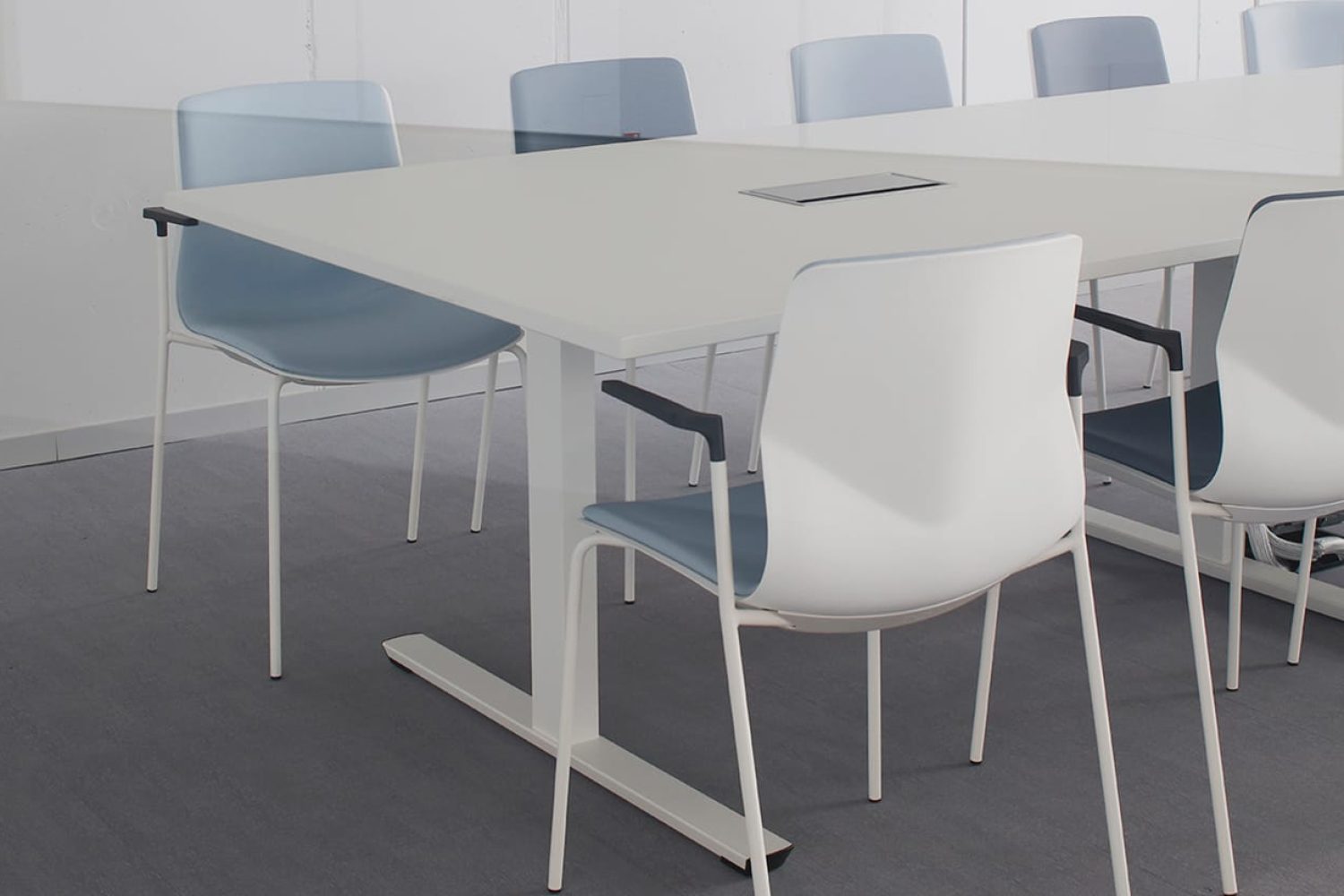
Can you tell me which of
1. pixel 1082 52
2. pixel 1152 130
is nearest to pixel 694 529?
pixel 1152 130

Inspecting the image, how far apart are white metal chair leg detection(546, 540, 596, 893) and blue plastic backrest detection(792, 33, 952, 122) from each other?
1.99m

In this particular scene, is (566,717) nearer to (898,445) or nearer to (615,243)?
(898,445)

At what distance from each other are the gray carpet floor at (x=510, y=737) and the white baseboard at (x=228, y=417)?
0.39 metres

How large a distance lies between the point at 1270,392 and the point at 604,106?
182 cm

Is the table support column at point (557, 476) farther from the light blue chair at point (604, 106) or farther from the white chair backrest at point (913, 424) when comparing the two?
the light blue chair at point (604, 106)

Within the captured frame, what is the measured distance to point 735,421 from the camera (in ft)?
14.3

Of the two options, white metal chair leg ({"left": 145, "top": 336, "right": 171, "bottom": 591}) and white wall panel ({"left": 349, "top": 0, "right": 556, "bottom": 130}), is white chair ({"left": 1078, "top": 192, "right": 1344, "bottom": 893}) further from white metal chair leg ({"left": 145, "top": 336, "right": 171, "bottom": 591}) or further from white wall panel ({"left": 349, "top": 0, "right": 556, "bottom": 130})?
white wall panel ({"left": 349, "top": 0, "right": 556, "bottom": 130})

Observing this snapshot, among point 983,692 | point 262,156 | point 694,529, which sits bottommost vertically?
point 983,692

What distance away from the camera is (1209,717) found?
2.26 metres

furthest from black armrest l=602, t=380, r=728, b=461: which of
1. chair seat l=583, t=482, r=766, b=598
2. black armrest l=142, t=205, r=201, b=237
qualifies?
black armrest l=142, t=205, r=201, b=237

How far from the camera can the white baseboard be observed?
403cm

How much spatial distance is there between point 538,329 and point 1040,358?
0.58 meters

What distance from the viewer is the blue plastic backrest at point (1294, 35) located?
348 centimetres

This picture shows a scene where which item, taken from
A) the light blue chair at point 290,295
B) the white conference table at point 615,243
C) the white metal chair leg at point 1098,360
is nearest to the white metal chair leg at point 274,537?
the light blue chair at point 290,295
